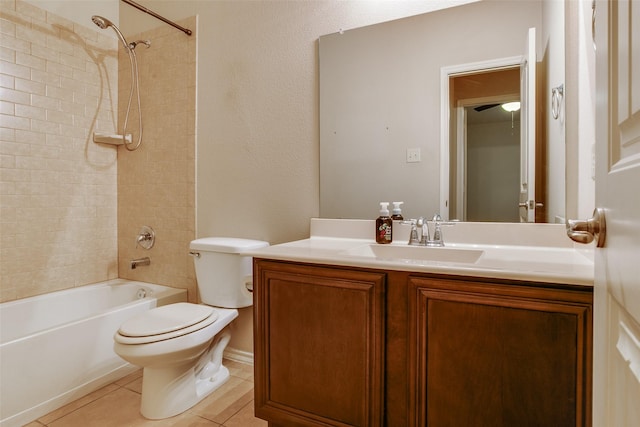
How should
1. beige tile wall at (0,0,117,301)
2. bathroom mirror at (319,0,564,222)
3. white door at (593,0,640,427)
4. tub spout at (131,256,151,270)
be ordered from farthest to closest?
1. tub spout at (131,256,151,270)
2. beige tile wall at (0,0,117,301)
3. bathroom mirror at (319,0,564,222)
4. white door at (593,0,640,427)

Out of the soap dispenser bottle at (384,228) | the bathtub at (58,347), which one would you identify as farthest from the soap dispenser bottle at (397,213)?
the bathtub at (58,347)

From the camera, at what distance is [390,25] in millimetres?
1720

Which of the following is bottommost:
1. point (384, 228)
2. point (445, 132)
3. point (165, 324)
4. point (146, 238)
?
point (165, 324)

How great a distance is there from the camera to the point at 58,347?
1.77m

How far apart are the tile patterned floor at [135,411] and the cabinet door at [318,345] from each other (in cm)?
37

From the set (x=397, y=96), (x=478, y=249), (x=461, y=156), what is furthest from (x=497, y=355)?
(x=397, y=96)

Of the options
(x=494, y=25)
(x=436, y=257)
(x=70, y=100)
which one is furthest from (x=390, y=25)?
(x=70, y=100)

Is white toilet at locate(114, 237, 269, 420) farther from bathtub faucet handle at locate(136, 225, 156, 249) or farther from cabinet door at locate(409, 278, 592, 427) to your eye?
cabinet door at locate(409, 278, 592, 427)

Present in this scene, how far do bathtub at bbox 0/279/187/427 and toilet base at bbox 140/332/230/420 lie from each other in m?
0.38

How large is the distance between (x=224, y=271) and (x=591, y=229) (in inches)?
67.2

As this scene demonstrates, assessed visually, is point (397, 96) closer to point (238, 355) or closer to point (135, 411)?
point (238, 355)

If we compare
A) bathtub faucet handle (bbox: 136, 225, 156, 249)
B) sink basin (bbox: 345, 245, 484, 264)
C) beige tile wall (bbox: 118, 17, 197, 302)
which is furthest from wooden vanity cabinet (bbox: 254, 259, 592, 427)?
bathtub faucet handle (bbox: 136, 225, 156, 249)

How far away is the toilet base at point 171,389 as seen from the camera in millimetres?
1686

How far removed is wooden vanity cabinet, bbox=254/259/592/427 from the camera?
97 centimetres
